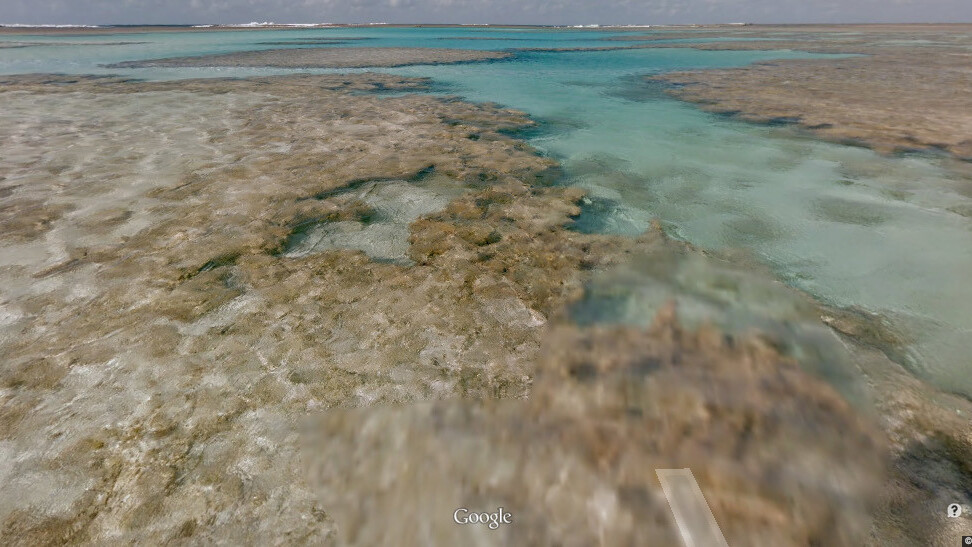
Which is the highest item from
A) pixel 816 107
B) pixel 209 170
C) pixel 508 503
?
pixel 816 107

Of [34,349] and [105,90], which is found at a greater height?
[105,90]

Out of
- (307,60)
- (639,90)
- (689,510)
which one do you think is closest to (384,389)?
(689,510)

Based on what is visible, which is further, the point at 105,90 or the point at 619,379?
the point at 105,90

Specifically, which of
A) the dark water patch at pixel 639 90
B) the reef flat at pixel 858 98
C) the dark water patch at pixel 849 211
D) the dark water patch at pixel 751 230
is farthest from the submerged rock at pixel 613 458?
the dark water patch at pixel 639 90

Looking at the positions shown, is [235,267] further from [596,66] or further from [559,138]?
[596,66]

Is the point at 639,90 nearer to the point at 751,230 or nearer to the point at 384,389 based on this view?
the point at 751,230

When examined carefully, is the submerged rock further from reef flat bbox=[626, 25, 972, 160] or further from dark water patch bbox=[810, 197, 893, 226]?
reef flat bbox=[626, 25, 972, 160]

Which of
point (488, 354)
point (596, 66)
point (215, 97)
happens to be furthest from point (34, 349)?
point (596, 66)
